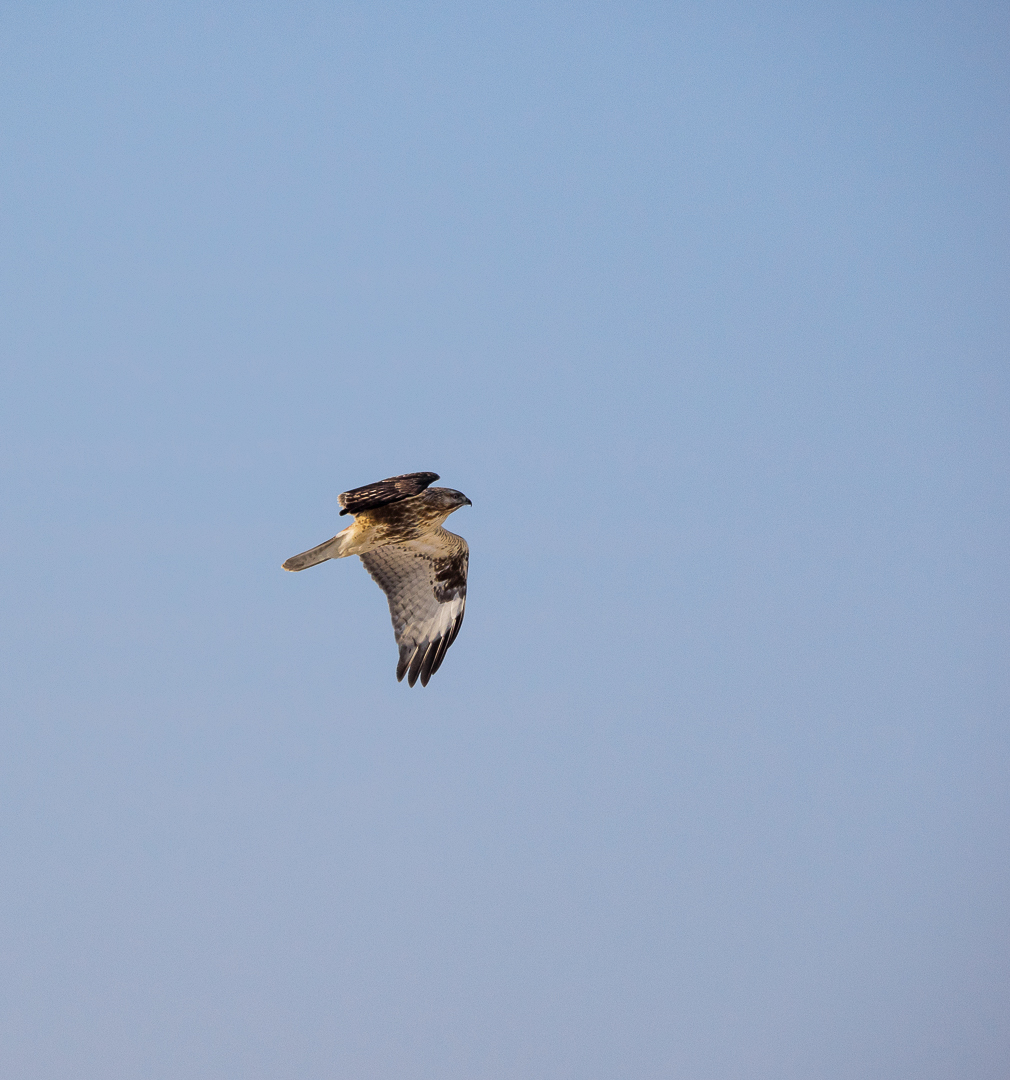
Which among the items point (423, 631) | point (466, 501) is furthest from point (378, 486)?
point (423, 631)

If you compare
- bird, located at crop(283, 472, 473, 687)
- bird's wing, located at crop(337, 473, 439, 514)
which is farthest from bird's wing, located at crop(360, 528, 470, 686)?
bird's wing, located at crop(337, 473, 439, 514)

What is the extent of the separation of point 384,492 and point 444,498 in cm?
126

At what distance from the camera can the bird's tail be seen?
14.1 metres

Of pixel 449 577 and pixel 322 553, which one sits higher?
pixel 449 577

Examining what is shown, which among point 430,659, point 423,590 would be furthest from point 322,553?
point 430,659

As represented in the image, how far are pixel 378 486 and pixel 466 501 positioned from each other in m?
1.34

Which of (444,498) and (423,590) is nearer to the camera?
(444,498)

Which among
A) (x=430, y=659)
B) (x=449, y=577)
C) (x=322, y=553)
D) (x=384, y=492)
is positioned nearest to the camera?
(x=384, y=492)

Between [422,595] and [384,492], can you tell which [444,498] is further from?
[422,595]

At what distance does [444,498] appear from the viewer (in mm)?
14406

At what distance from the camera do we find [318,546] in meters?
14.4

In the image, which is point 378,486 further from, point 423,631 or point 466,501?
point 423,631

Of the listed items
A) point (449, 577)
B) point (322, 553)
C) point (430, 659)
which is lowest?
point (430, 659)

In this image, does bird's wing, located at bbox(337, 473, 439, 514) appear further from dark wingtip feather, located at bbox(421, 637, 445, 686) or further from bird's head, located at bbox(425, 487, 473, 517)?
dark wingtip feather, located at bbox(421, 637, 445, 686)
